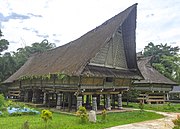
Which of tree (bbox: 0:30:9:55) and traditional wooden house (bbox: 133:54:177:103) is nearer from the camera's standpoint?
traditional wooden house (bbox: 133:54:177:103)

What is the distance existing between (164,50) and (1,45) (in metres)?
28.9

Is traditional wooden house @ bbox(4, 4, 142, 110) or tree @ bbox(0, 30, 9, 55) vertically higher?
tree @ bbox(0, 30, 9, 55)

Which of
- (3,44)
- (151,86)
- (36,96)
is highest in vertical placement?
(3,44)

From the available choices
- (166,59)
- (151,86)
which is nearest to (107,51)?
(151,86)

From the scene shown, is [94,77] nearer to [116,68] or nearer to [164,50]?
[116,68]

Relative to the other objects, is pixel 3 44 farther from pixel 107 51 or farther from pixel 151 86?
pixel 151 86

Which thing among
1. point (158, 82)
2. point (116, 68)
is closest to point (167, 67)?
point (158, 82)

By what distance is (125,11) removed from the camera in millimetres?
18172

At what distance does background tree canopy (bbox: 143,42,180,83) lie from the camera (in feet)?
126

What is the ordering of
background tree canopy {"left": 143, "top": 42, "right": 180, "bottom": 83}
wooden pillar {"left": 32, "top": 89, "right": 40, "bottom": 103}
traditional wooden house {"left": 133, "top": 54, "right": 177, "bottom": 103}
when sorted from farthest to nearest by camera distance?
background tree canopy {"left": 143, "top": 42, "right": 180, "bottom": 83} → traditional wooden house {"left": 133, "top": 54, "right": 177, "bottom": 103} → wooden pillar {"left": 32, "top": 89, "right": 40, "bottom": 103}

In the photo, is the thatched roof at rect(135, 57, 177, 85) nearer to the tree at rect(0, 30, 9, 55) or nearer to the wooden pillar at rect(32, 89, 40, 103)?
the wooden pillar at rect(32, 89, 40, 103)

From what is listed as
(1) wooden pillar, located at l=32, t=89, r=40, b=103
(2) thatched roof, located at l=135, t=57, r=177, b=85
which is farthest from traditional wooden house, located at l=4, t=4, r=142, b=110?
(2) thatched roof, located at l=135, t=57, r=177, b=85

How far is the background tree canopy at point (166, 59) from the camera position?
1510 inches

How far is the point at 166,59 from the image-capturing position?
3981cm
